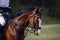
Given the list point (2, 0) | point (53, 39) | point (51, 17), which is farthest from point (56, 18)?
point (2, 0)

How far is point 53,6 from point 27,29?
1017 inches

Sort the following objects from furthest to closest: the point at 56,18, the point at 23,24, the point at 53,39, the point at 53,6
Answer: the point at 53,6 < the point at 56,18 < the point at 53,39 < the point at 23,24

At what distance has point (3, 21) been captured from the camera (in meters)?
8.04

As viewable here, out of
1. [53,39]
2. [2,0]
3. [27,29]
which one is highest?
[2,0]

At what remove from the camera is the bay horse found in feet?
25.3

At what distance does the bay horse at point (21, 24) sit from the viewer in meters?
7.72

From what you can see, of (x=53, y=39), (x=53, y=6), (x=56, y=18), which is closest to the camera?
(x=53, y=39)

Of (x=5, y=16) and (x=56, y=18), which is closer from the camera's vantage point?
(x=5, y=16)

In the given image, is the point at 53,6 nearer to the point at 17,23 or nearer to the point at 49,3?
the point at 49,3

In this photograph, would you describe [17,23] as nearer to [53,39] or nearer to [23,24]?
[23,24]

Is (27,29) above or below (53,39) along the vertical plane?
above

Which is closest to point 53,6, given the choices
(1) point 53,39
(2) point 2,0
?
(1) point 53,39

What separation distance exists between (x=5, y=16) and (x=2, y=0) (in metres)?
0.44

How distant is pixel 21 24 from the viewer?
8008mm
